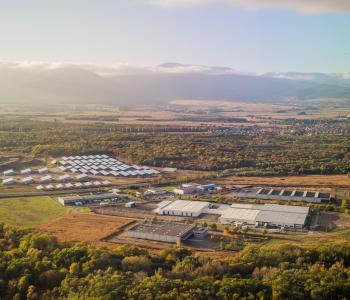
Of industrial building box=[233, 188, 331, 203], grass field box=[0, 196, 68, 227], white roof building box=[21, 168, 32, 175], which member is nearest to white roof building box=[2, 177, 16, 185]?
white roof building box=[21, 168, 32, 175]

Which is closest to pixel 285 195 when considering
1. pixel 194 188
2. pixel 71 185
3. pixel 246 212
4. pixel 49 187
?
pixel 246 212

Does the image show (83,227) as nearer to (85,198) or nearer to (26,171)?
(85,198)

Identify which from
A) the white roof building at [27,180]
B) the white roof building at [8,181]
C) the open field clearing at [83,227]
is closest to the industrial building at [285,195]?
the open field clearing at [83,227]

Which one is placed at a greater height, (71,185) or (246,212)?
(246,212)

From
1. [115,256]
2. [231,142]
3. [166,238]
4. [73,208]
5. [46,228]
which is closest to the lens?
[115,256]

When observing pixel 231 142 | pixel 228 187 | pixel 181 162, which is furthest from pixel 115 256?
pixel 231 142

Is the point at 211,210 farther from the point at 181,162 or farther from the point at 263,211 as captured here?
the point at 181,162

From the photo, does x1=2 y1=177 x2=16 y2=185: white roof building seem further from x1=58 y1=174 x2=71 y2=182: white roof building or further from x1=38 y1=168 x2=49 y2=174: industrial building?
x1=38 y1=168 x2=49 y2=174: industrial building
